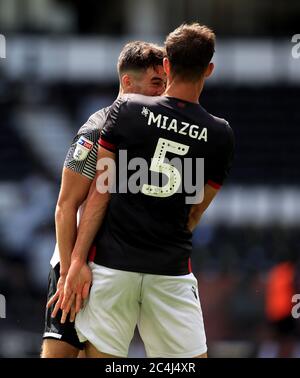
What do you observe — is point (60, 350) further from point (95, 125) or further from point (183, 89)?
point (183, 89)

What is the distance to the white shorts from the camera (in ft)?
12.4

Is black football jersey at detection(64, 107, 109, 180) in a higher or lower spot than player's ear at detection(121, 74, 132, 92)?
lower

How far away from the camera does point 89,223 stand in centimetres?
379

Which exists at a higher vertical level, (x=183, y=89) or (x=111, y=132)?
(x=183, y=89)

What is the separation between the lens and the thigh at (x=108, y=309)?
379cm

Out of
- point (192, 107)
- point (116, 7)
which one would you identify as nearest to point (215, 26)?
point (116, 7)

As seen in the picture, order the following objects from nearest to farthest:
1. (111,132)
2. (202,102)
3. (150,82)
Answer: (111,132) → (150,82) → (202,102)

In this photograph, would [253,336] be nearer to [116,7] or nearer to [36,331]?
[36,331]

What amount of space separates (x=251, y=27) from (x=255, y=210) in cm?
246

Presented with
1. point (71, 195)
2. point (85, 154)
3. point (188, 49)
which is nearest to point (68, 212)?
point (71, 195)

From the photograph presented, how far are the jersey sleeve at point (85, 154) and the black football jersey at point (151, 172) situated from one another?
61 millimetres

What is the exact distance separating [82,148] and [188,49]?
1.77ft

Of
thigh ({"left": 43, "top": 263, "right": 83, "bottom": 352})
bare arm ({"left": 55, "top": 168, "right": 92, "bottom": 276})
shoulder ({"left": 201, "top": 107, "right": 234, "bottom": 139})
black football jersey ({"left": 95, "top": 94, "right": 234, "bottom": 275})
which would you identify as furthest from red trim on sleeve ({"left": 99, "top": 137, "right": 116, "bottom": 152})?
thigh ({"left": 43, "top": 263, "right": 83, "bottom": 352})

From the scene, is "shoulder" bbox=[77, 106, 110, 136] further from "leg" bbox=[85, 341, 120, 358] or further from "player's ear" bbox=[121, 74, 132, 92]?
"leg" bbox=[85, 341, 120, 358]
